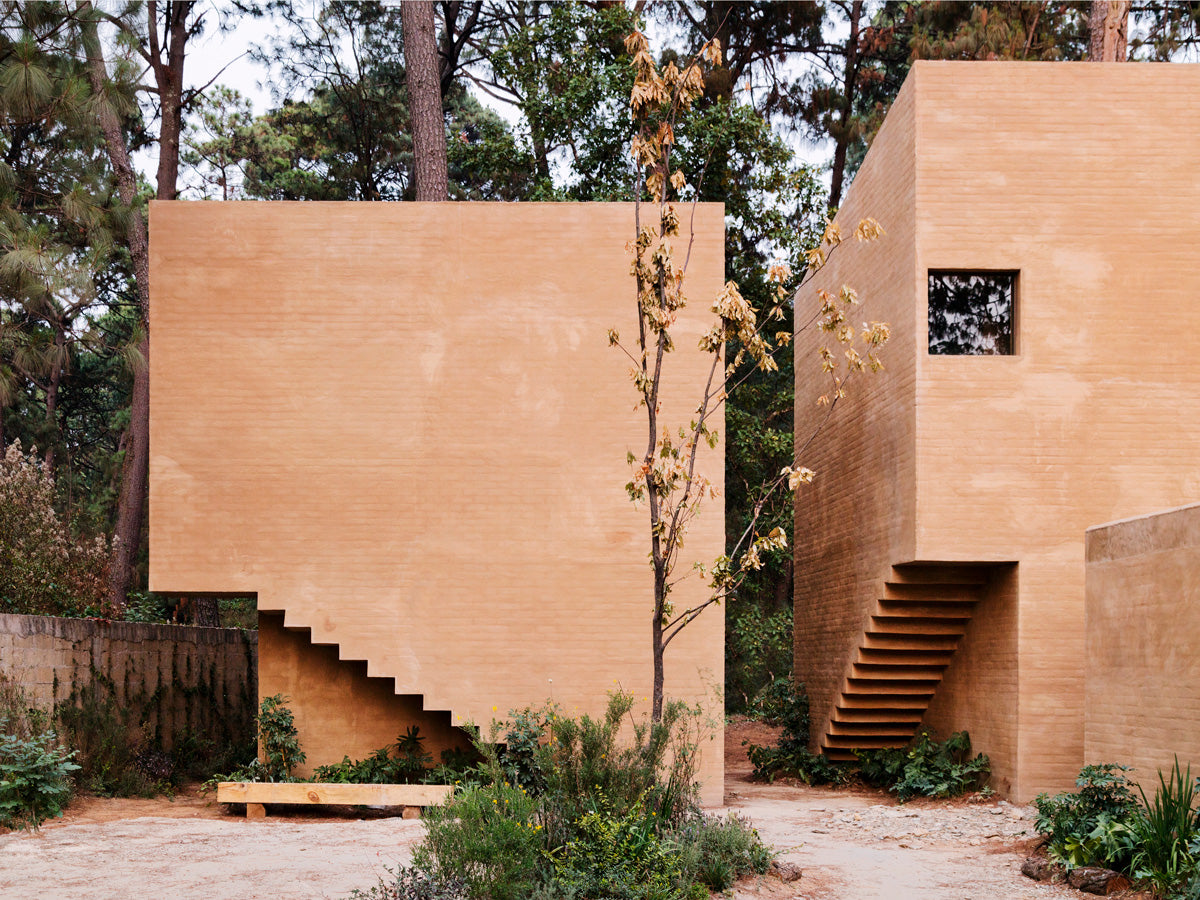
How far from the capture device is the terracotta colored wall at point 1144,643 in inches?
355

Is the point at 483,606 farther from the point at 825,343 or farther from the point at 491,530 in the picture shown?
the point at 825,343

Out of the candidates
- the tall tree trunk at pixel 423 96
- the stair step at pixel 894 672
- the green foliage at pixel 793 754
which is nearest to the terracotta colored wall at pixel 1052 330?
the stair step at pixel 894 672

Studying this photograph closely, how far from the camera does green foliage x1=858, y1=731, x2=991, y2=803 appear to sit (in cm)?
1245

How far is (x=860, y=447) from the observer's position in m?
14.3

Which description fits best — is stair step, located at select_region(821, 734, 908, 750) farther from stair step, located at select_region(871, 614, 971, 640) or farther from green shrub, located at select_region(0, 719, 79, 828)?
green shrub, located at select_region(0, 719, 79, 828)

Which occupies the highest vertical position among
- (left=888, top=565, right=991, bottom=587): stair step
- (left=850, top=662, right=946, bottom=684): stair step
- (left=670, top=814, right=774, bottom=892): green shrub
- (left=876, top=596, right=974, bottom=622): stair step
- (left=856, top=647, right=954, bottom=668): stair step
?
(left=888, top=565, right=991, bottom=587): stair step

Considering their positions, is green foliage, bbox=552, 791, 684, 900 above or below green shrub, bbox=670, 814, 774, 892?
above

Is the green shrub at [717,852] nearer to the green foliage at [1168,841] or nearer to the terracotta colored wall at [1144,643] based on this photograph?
the green foliage at [1168,841]

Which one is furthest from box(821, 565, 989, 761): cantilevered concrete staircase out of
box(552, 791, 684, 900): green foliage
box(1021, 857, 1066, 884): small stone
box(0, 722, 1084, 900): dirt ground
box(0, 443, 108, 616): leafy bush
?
box(0, 443, 108, 616): leafy bush

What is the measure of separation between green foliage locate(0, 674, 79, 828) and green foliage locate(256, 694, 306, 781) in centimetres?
188

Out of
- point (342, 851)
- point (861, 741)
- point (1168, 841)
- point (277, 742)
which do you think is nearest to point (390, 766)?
point (277, 742)

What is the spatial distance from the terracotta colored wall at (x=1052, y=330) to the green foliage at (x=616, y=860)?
5828mm

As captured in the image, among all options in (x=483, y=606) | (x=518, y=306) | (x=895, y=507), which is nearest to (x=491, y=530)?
(x=483, y=606)

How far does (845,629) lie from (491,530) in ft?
17.0
